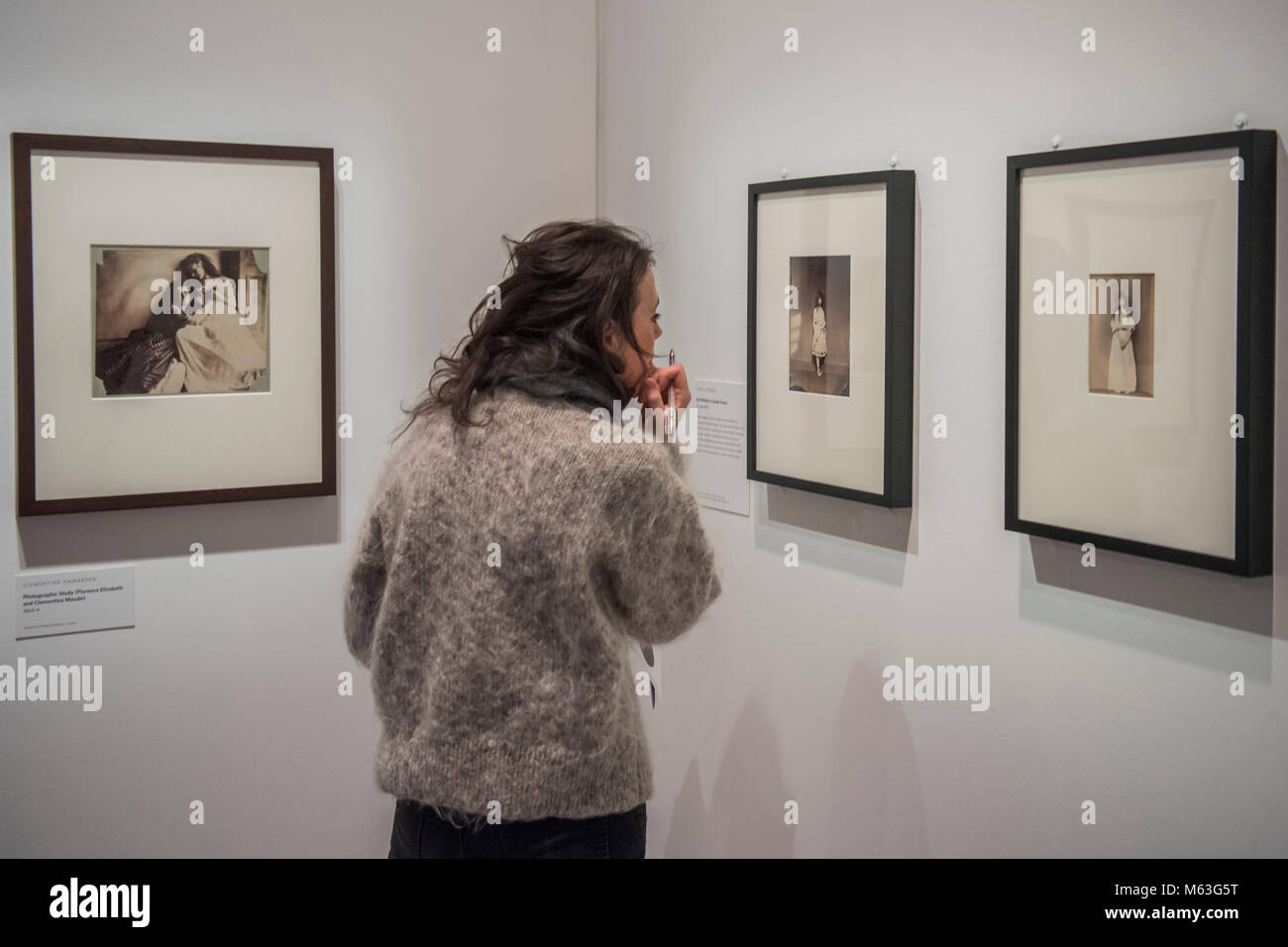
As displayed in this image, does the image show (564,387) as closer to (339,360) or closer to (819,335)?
(819,335)

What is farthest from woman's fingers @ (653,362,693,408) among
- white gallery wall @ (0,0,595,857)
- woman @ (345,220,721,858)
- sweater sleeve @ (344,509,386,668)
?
white gallery wall @ (0,0,595,857)

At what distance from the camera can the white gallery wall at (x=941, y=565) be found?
1.37 meters

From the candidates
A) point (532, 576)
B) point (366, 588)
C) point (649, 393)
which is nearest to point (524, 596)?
point (532, 576)

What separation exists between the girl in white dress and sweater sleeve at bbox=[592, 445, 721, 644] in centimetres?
51

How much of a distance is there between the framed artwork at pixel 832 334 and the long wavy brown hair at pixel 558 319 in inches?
16.6

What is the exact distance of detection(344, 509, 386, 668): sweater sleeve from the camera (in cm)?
153

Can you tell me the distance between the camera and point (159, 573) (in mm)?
2078

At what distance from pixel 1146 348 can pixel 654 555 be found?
61cm

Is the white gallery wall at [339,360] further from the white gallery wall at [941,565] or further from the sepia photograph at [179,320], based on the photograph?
the white gallery wall at [941,565]

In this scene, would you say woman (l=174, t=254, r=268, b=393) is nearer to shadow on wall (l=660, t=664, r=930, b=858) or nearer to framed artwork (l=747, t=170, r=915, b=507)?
framed artwork (l=747, t=170, r=915, b=507)

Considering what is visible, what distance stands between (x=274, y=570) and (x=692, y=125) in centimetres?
111

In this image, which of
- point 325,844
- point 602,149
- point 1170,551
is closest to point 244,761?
point 325,844

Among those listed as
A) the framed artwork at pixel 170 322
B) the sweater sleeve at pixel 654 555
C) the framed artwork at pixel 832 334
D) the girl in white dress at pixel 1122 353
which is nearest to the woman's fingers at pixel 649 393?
the sweater sleeve at pixel 654 555
